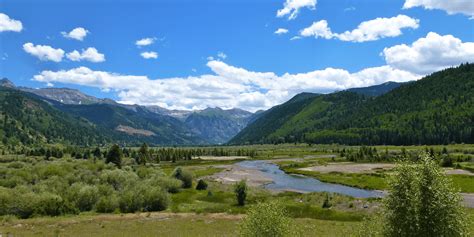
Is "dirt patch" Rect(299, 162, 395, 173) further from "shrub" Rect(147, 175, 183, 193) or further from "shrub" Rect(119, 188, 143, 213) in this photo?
"shrub" Rect(119, 188, 143, 213)

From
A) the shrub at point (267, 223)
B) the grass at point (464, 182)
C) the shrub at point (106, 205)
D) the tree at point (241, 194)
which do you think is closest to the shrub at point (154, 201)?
the shrub at point (106, 205)

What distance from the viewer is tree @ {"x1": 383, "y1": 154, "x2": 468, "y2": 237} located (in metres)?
29.0

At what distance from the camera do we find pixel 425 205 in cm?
2917

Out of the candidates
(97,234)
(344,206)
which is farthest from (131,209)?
(344,206)

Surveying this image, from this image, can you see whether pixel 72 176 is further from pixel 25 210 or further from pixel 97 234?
pixel 97 234

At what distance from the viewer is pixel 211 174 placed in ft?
538

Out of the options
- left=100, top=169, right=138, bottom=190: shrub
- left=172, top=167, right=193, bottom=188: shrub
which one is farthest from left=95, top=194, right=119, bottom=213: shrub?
left=172, top=167, right=193, bottom=188: shrub

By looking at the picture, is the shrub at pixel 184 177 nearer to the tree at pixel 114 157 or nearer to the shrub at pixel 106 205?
the shrub at pixel 106 205

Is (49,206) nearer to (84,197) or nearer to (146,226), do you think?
(84,197)

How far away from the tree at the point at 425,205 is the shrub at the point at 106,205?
65602 millimetres

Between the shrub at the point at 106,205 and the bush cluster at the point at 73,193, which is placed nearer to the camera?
the bush cluster at the point at 73,193

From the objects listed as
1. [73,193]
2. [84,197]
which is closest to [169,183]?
[84,197]

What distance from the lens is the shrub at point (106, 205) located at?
8379 cm

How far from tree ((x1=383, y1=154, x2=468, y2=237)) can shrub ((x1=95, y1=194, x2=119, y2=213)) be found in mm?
65602
